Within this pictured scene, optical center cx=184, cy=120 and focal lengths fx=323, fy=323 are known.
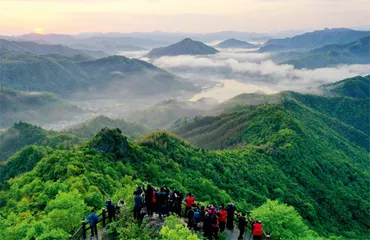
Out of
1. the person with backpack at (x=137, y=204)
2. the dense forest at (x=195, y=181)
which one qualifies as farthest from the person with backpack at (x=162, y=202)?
the dense forest at (x=195, y=181)

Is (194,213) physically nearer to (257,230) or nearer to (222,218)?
(222,218)

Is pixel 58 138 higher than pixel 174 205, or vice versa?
pixel 174 205

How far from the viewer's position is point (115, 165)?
206 ft

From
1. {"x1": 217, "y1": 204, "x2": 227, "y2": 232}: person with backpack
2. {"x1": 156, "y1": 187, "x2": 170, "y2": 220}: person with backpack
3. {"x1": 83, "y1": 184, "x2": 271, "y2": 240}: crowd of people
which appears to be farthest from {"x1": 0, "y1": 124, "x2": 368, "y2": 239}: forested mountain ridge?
{"x1": 217, "y1": 204, "x2": 227, "y2": 232}: person with backpack

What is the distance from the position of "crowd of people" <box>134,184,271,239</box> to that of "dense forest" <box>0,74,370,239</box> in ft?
7.75

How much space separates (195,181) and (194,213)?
36902 mm

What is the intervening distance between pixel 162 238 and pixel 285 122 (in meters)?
116

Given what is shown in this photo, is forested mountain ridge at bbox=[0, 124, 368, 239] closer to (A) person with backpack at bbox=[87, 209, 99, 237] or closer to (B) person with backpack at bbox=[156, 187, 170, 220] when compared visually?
(A) person with backpack at bbox=[87, 209, 99, 237]

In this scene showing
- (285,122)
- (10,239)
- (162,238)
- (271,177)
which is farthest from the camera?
(285,122)

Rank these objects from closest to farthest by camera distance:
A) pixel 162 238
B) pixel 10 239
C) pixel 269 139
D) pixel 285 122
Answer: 1. pixel 162 238
2. pixel 10 239
3. pixel 269 139
4. pixel 285 122

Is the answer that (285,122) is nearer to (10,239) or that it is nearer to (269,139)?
(269,139)

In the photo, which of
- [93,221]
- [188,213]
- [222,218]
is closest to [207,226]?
[222,218]

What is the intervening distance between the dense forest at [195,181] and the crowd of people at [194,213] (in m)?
2.36

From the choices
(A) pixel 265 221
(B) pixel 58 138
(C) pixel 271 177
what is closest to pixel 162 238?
(A) pixel 265 221
